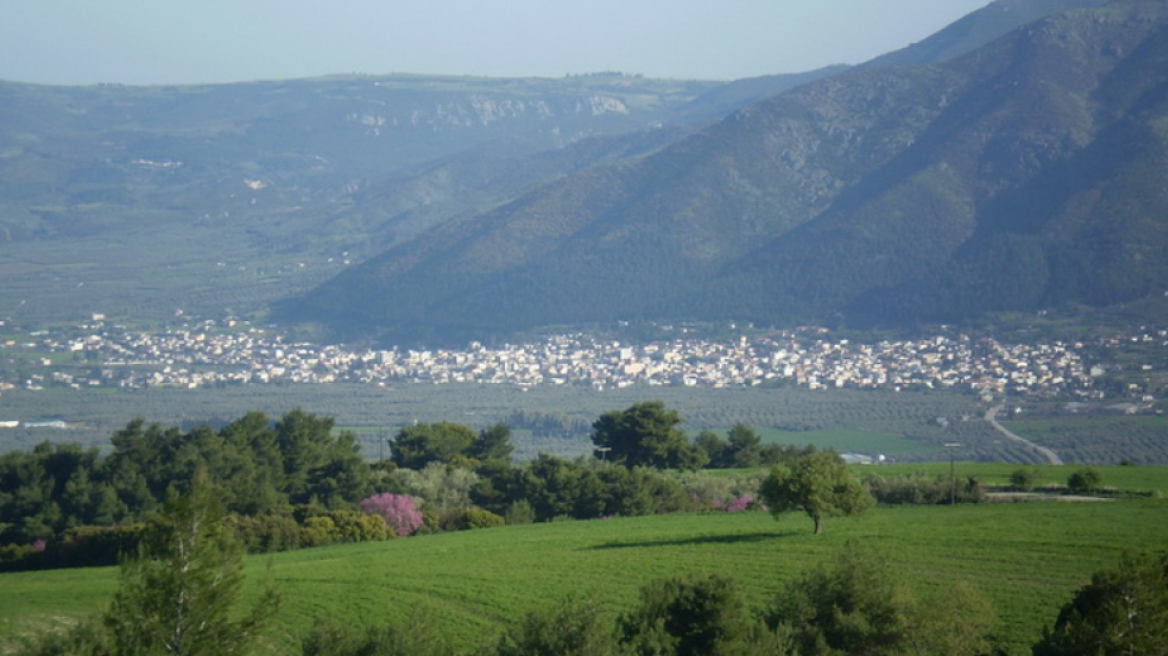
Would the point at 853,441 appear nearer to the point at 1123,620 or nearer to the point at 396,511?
the point at 396,511

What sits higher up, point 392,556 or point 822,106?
point 822,106

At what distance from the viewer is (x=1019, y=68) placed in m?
133

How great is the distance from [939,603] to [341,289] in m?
119

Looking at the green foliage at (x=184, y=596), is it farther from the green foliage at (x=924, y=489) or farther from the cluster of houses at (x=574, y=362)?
the cluster of houses at (x=574, y=362)

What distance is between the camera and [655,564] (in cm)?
2777

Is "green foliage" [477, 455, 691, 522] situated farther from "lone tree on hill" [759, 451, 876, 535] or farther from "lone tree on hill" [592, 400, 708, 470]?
"lone tree on hill" [759, 451, 876, 535]

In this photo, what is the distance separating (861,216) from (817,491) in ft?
306

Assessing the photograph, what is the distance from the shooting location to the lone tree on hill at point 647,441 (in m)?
47.2

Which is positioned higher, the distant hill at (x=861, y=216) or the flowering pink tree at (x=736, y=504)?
the distant hill at (x=861, y=216)

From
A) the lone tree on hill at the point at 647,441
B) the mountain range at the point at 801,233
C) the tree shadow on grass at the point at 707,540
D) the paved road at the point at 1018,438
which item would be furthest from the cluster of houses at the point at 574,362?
the tree shadow on grass at the point at 707,540

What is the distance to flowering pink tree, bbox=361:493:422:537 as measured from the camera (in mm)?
38344

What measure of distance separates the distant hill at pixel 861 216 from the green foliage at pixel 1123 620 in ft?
255

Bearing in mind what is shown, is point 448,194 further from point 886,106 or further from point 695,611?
point 695,611

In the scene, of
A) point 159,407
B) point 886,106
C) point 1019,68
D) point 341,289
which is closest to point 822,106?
point 886,106
